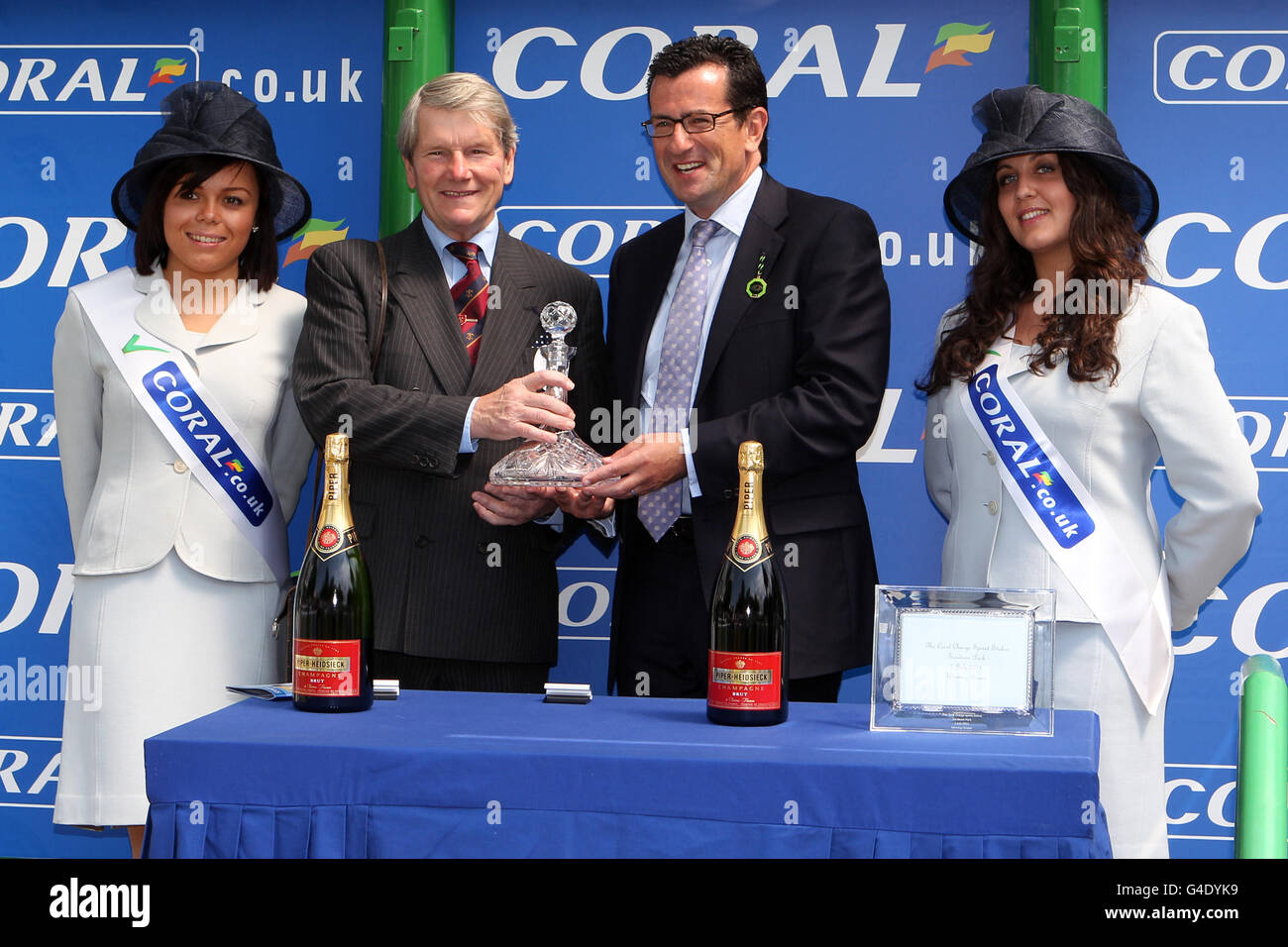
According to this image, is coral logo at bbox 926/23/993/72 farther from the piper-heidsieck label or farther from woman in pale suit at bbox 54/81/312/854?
the piper-heidsieck label

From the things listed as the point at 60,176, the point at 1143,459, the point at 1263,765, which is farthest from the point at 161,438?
the point at 1263,765

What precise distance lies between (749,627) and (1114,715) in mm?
912

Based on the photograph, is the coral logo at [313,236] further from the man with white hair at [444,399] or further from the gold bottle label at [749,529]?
the gold bottle label at [749,529]

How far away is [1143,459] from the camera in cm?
234

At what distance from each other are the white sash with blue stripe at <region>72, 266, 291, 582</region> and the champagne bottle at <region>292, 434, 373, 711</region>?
891mm

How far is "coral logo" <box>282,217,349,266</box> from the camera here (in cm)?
335

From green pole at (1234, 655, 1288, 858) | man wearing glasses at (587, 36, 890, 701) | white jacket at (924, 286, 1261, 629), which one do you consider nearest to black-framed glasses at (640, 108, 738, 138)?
man wearing glasses at (587, 36, 890, 701)

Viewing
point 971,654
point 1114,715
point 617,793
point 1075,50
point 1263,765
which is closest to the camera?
point 1263,765

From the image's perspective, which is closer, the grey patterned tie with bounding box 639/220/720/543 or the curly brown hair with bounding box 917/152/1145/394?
the curly brown hair with bounding box 917/152/1145/394

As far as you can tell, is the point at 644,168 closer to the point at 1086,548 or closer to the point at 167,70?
the point at 167,70

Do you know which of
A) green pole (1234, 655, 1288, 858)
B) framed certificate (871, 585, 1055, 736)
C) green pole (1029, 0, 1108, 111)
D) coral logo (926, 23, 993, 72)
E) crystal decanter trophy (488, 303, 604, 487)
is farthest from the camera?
coral logo (926, 23, 993, 72)

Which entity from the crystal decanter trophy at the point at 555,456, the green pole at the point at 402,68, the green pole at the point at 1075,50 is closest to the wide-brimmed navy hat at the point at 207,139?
the green pole at the point at 402,68
